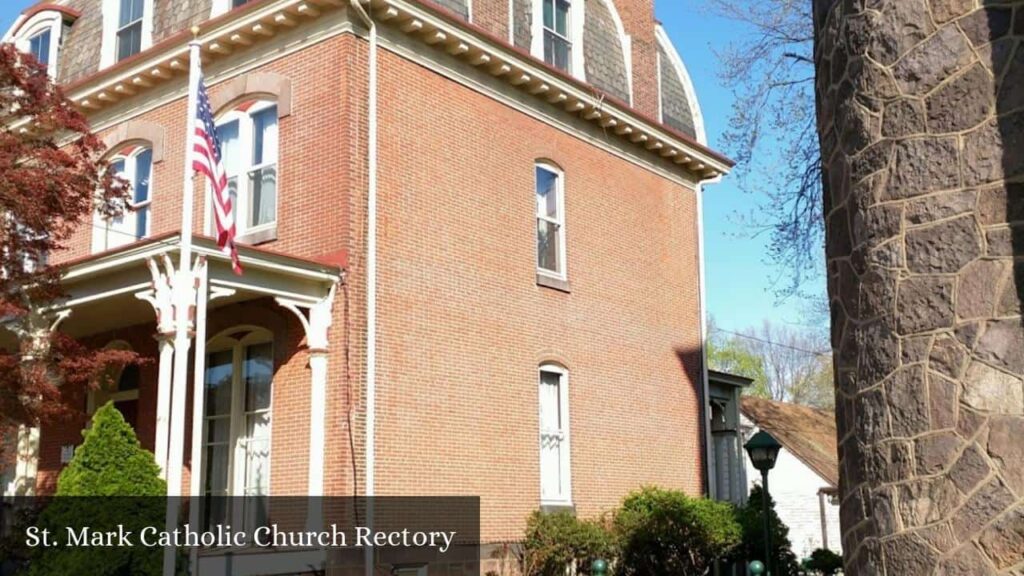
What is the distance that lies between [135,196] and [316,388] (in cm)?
623

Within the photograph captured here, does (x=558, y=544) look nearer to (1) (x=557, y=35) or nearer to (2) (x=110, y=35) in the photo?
(1) (x=557, y=35)

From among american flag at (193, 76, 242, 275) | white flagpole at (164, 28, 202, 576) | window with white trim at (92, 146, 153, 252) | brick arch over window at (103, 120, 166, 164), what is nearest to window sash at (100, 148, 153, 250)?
window with white trim at (92, 146, 153, 252)

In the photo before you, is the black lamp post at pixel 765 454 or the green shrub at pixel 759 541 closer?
the black lamp post at pixel 765 454

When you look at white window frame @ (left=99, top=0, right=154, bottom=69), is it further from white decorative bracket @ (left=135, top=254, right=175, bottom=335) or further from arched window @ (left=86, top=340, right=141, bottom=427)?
white decorative bracket @ (left=135, top=254, right=175, bottom=335)

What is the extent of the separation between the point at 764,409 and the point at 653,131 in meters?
17.2

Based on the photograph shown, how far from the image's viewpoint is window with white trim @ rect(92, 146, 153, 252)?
18328 mm

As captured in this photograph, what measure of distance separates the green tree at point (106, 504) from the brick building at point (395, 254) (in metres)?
0.67

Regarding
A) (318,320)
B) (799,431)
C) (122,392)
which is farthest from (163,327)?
(799,431)

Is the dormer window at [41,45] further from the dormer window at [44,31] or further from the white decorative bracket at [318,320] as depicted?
the white decorative bracket at [318,320]

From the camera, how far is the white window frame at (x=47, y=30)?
20.5m

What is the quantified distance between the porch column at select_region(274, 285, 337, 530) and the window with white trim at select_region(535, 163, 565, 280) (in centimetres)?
488

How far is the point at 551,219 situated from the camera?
18859 mm

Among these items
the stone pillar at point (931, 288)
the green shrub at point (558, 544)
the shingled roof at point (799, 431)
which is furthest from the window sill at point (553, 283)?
the shingled roof at point (799, 431)

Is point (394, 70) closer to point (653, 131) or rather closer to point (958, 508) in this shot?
point (653, 131)
